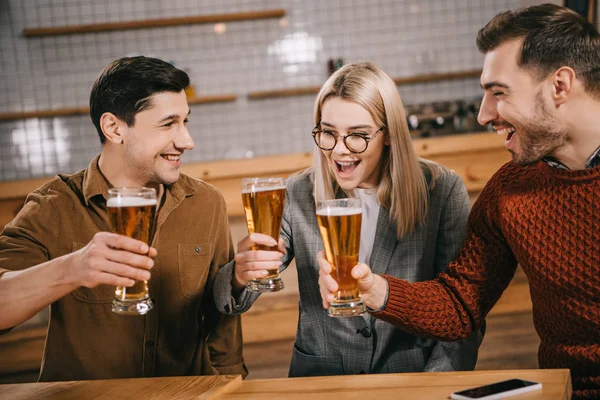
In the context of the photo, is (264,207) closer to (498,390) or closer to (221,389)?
(221,389)

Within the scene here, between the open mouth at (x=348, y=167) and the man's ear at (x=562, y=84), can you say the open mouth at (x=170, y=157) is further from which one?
the man's ear at (x=562, y=84)

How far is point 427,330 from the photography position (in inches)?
72.1

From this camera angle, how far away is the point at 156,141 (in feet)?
6.95

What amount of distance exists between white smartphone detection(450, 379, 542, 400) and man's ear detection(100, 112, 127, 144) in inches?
52.9

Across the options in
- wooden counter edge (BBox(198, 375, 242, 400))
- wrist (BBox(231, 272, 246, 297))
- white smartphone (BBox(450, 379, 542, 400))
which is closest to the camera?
white smartphone (BBox(450, 379, 542, 400))

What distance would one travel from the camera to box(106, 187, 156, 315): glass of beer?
142cm

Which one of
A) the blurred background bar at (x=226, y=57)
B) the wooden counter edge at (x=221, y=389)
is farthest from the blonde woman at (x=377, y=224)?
the blurred background bar at (x=226, y=57)

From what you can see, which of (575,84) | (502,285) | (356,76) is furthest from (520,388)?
(356,76)

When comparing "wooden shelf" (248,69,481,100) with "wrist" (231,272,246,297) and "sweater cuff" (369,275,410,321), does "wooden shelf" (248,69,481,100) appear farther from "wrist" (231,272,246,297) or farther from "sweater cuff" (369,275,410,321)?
"sweater cuff" (369,275,410,321)

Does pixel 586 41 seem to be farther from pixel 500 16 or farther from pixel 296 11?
pixel 296 11

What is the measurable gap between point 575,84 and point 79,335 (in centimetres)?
155

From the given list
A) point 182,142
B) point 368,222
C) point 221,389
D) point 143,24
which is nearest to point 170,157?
point 182,142

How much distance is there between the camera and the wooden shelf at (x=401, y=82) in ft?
17.0

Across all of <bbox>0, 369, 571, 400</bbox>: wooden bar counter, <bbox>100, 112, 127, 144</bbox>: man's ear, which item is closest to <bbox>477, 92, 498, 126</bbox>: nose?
<bbox>0, 369, 571, 400</bbox>: wooden bar counter
